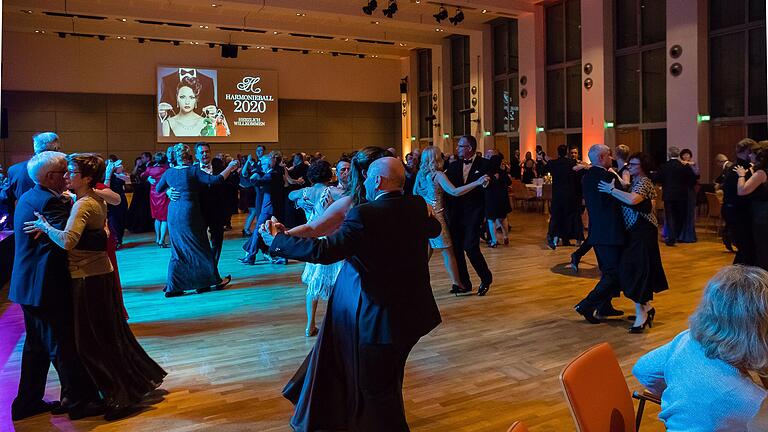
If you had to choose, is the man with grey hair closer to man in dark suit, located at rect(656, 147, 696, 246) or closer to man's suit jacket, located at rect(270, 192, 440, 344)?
man's suit jacket, located at rect(270, 192, 440, 344)

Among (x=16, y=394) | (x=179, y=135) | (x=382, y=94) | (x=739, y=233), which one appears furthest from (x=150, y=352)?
(x=382, y=94)

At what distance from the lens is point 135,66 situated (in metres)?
20.3

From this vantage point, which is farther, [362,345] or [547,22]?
[547,22]

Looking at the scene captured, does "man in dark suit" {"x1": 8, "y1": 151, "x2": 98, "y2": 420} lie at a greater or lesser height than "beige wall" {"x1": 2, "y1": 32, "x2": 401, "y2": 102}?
lesser

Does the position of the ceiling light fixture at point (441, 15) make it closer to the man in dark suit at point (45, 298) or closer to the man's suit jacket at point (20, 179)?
the man's suit jacket at point (20, 179)

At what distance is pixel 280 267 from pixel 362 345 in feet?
19.4

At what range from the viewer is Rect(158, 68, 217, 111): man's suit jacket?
66.7 feet

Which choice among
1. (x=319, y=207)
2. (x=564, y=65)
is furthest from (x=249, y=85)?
(x=319, y=207)

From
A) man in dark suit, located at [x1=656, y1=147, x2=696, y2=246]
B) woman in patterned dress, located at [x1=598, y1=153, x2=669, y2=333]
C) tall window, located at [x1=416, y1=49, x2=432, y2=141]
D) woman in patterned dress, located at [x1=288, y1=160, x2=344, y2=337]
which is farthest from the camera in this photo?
tall window, located at [x1=416, y1=49, x2=432, y2=141]

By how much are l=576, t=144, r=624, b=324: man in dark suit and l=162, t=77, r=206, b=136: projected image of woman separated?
17.4 m

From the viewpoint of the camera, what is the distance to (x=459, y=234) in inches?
259

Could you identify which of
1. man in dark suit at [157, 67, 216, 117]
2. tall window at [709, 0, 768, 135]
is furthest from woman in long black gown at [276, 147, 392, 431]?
man in dark suit at [157, 67, 216, 117]

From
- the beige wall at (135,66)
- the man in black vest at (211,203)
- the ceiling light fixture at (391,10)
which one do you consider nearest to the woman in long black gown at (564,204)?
the man in black vest at (211,203)

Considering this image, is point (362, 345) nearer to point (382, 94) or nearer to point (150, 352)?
point (150, 352)
